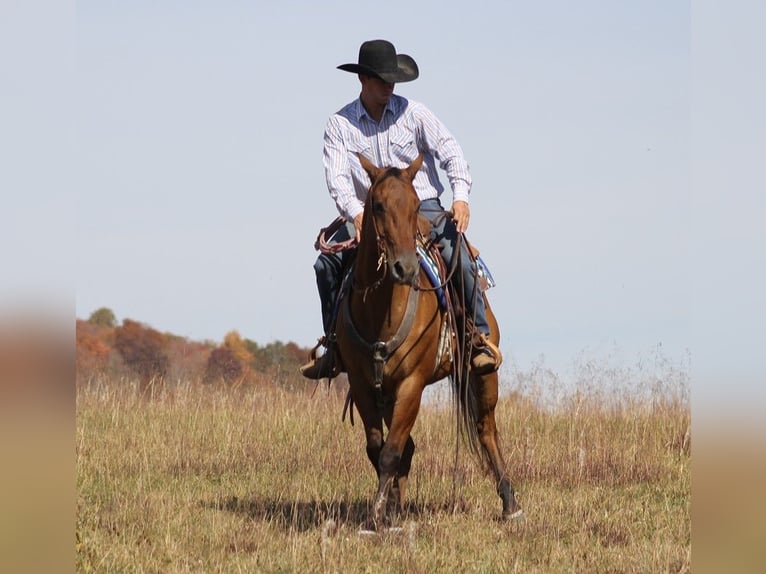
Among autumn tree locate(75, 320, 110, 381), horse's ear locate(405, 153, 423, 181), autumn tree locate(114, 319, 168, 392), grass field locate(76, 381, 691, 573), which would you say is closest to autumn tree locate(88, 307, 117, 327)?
autumn tree locate(75, 320, 110, 381)

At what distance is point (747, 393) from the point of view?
3.68 metres

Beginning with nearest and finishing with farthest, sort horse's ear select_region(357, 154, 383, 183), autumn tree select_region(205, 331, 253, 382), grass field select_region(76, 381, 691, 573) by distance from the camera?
grass field select_region(76, 381, 691, 573) → horse's ear select_region(357, 154, 383, 183) → autumn tree select_region(205, 331, 253, 382)

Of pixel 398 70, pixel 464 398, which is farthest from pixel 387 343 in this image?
pixel 398 70

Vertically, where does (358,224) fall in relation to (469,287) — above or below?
above

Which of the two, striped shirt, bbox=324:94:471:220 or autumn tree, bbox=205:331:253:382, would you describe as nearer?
striped shirt, bbox=324:94:471:220

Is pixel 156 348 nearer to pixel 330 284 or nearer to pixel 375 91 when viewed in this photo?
pixel 330 284

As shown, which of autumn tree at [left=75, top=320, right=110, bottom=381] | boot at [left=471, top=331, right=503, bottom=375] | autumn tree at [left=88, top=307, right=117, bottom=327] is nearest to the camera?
boot at [left=471, top=331, right=503, bottom=375]

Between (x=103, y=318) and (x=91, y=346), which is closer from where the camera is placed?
(x=91, y=346)

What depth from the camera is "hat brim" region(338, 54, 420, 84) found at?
8547 millimetres

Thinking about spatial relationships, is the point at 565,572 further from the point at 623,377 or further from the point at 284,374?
the point at 284,374

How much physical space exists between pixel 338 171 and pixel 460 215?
970 mm

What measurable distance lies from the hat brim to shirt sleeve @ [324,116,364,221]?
40 centimetres

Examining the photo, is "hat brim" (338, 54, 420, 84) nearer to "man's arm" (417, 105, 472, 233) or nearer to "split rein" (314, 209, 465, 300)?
"man's arm" (417, 105, 472, 233)

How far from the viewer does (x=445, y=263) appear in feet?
29.4
